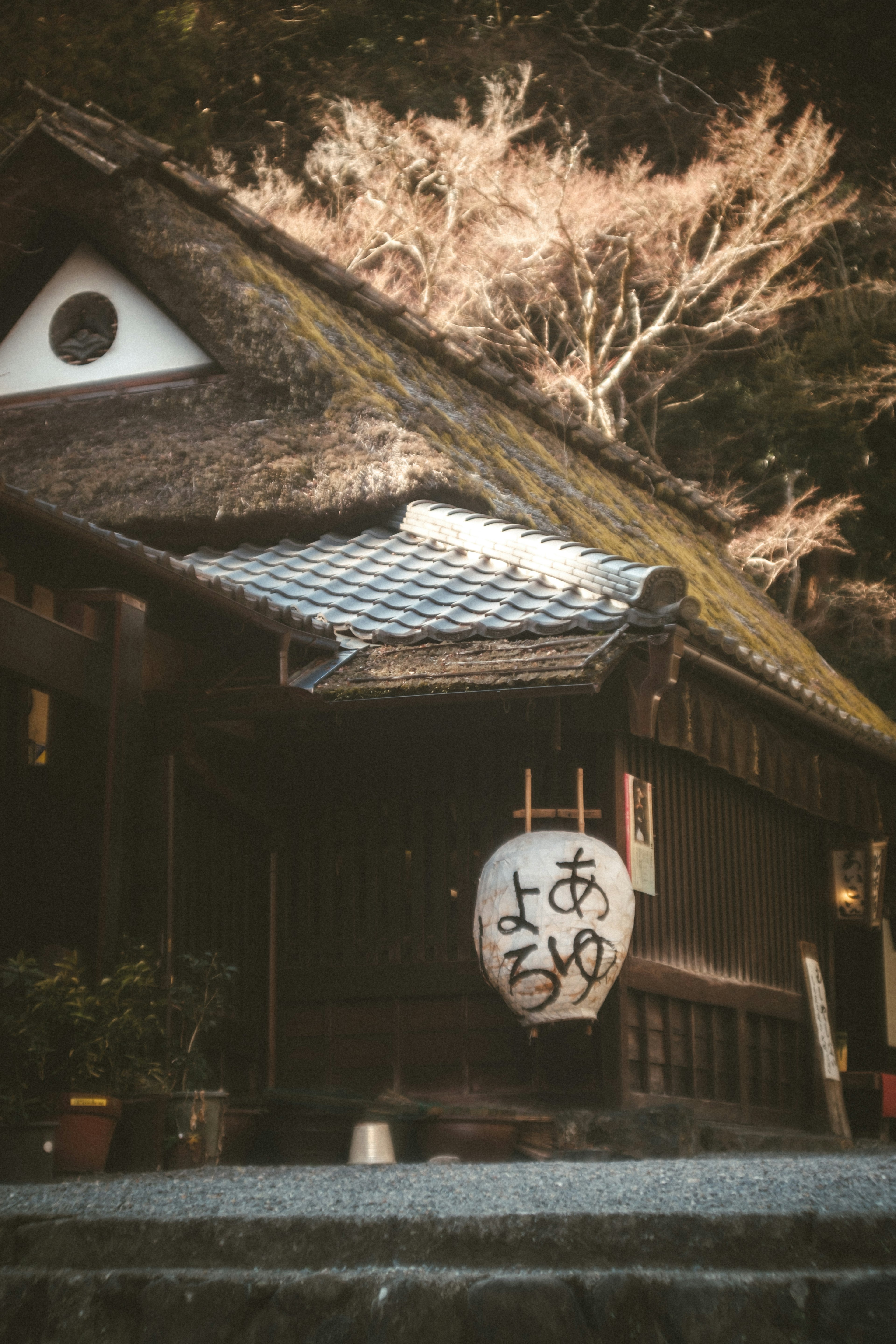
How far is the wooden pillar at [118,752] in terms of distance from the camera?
5.88m

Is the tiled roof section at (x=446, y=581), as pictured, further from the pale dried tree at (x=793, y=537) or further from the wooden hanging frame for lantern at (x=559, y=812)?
the pale dried tree at (x=793, y=537)

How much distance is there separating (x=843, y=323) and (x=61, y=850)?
19491 millimetres

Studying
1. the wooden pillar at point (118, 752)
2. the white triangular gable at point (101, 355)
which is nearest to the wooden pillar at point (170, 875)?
the wooden pillar at point (118, 752)

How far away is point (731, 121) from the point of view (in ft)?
75.2

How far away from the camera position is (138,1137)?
18.0 feet

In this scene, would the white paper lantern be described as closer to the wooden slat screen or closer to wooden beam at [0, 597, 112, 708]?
the wooden slat screen

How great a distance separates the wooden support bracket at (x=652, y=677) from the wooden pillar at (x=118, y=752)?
2437mm

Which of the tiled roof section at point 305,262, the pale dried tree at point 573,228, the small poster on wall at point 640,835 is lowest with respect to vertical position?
the small poster on wall at point 640,835

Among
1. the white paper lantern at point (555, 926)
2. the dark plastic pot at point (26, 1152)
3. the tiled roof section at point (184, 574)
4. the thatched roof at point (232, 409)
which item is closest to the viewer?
the dark plastic pot at point (26, 1152)

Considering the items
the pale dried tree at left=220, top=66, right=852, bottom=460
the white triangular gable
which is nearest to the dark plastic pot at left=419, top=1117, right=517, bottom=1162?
the white triangular gable

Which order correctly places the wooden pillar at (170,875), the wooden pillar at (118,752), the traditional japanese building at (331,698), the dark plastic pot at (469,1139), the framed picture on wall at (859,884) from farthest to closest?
1. the framed picture on wall at (859,884)
2. the dark plastic pot at (469,1139)
3. the traditional japanese building at (331,698)
4. the wooden pillar at (170,875)
5. the wooden pillar at (118,752)

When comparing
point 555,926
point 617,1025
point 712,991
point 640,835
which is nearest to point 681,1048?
point 712,991

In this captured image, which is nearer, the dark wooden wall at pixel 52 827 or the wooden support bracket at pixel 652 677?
the dark wooden wall at pixel 52 827

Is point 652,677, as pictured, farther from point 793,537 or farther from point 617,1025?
point 793,537
